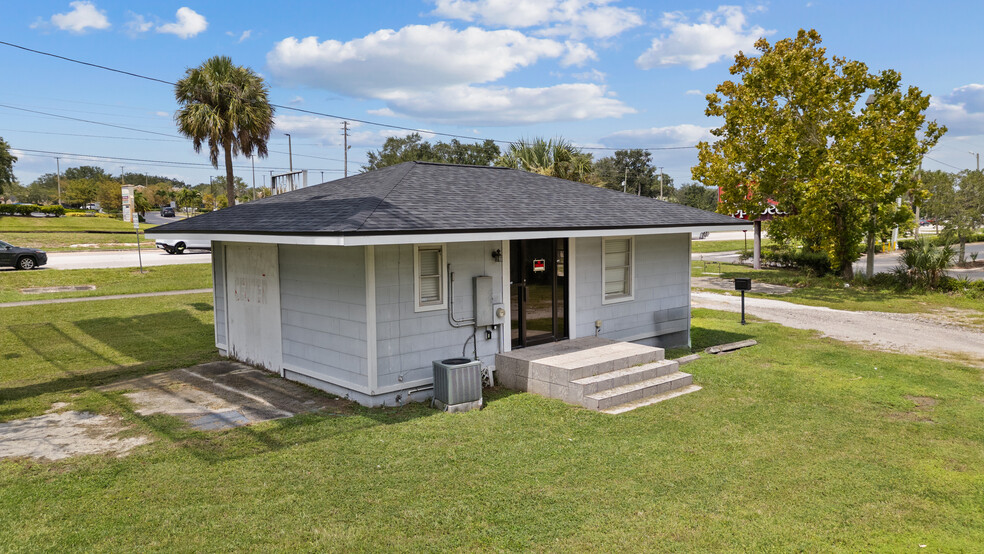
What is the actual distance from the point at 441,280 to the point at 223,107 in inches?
820

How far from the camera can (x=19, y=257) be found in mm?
24469

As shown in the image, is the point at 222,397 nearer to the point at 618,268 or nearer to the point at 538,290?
the point at 538,290

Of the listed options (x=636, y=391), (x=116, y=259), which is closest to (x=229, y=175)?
(x=116, y=259)

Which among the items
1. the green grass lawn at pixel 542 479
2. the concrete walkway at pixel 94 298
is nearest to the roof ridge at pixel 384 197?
the green grass lawn at pixel 542 479

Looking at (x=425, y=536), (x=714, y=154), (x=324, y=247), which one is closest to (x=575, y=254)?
(x=324, y=247)

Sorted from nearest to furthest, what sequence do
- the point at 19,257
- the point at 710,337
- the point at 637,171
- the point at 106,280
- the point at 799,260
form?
the point at 710,337
the point at 106,280
the point at 19,257
the point at 799,260
the point at 637,171

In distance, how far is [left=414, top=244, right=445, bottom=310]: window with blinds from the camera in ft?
28.9

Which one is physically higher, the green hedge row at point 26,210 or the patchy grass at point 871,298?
the green hedge row at point 26,210

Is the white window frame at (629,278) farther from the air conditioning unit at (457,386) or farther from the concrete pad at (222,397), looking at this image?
the concrete pad at (222,397)

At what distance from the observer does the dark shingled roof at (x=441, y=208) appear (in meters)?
8.16

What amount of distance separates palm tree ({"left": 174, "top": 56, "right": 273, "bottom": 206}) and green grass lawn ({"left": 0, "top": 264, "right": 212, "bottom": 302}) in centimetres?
422

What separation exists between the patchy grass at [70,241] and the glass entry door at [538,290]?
93.6 ft

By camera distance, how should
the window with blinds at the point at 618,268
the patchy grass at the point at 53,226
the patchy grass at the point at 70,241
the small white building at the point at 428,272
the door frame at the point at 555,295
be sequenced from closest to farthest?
the small white building at the point at 428,272
the door frame at the point at 555,295
the window with blinds at the point at 618,268
the patchy grass at the point at 70,241
the patchy grass at the point at 53,226

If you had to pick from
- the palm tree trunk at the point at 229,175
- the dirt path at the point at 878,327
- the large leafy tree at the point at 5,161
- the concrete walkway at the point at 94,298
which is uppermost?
the large leafy tree at the point at 5,161
